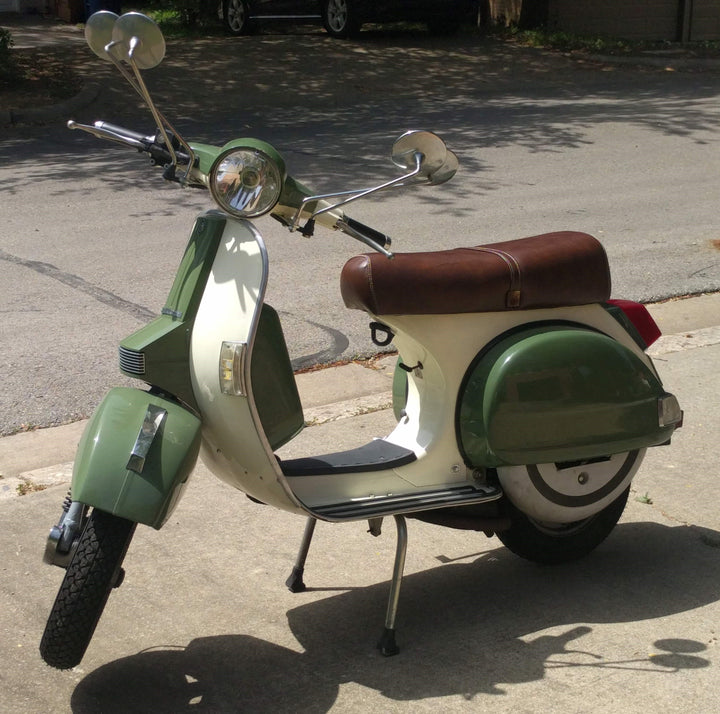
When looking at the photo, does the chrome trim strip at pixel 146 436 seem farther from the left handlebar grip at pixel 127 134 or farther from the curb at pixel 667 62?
the curb at pixel 667 62

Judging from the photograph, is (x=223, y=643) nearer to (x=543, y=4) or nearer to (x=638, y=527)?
(x=638, y=527)

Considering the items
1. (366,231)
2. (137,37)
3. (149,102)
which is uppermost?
(137,37)

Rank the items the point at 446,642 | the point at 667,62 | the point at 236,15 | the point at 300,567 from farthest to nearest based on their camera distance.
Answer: the point at 236,15, the point at 667,62, the point at 300,567, the point at 446,642

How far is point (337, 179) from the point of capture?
30.6ft

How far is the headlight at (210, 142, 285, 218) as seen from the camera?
2875 millimetres

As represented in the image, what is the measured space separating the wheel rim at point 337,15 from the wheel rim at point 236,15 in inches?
55.2

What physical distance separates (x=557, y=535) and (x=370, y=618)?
66 cm

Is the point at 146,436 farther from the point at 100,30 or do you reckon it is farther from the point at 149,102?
the point at 100,30

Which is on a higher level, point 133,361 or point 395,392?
point 133,361

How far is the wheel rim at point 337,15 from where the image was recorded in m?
16.9

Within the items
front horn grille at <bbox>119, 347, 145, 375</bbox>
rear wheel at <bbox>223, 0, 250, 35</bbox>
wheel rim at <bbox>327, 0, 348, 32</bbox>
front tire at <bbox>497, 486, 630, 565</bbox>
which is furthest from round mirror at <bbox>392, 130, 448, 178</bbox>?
rear wheel at <bbox>223, 0, 250, 35</bbox>

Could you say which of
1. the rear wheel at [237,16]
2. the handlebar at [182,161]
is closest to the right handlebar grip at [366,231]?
the handlebar at [182,161]

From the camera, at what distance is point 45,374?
532 centimetres

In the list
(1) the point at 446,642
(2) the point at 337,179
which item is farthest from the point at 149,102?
(2) the point at 337,179
